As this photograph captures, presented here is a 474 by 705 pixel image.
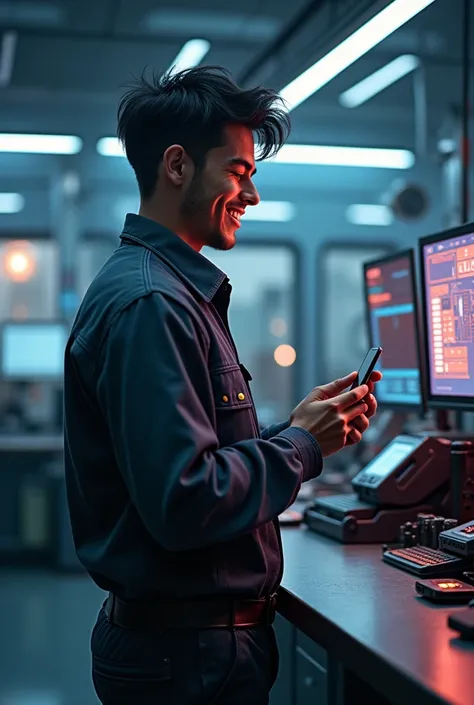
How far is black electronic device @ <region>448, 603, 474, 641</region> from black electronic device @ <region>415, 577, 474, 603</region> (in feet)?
0.49

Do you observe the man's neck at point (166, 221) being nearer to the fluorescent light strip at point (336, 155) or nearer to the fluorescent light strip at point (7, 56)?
the fluorescent light strip at point (336, 155)

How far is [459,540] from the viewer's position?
1695mm

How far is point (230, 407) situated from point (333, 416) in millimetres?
181

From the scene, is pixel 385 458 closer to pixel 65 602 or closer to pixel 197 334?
pixel 197 334

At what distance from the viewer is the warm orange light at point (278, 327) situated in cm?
810

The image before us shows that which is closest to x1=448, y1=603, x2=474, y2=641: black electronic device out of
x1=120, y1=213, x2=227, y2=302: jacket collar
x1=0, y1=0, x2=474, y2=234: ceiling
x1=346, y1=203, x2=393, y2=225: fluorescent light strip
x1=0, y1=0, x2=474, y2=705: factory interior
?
x1=0, y1=0, x2=474, y2=705: factory interior

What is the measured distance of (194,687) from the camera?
141 cm

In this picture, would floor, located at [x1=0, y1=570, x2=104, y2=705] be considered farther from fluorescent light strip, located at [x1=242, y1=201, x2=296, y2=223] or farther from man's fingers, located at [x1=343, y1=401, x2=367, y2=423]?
fluorescent light strip, located at [x1=242, y1=201, x2=296, y2=223]

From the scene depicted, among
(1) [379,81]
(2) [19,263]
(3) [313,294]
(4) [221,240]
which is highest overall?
(1) [379,81]

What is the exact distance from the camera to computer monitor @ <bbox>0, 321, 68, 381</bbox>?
6414 mm

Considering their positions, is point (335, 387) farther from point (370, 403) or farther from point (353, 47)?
point (353, 47)

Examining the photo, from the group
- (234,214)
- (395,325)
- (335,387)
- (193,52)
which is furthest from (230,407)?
(193,52)

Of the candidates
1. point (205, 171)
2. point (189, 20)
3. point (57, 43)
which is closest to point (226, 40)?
point (189, 20)

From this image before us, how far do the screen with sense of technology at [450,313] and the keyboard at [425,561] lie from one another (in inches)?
14.1
